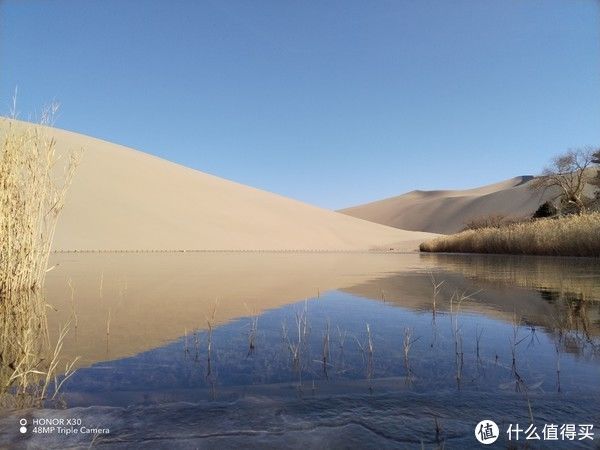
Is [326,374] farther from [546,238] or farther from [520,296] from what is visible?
[546,238]

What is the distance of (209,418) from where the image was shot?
1.54 meters

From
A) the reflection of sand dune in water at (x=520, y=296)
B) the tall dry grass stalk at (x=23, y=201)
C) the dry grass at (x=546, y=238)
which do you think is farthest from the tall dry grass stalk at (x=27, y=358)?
the dry grass at (x=546, y=238)

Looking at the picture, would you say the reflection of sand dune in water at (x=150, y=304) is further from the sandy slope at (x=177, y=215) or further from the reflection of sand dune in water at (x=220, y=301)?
the sandy slope at (x=177, y=215)

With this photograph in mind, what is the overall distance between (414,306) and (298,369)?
7.39ft

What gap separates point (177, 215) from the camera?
85.2ft

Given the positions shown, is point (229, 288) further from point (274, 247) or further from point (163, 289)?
point (274, 247)

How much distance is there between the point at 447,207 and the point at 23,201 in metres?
84.8

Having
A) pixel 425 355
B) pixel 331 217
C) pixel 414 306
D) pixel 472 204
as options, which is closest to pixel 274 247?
pixel 331 217

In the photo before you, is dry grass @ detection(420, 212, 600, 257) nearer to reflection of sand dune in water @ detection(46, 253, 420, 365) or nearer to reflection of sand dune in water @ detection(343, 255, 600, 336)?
reflection of sand dune in water @ detection(343, 255, 600, 336)

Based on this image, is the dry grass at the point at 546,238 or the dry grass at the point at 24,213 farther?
the dry grass at the point at 546,238

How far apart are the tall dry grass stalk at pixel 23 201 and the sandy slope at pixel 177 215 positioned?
15012mm

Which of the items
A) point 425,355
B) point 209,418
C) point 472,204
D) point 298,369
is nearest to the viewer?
point 209,418

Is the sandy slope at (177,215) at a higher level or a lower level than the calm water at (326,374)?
higher

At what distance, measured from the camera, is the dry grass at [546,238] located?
10180 mm
